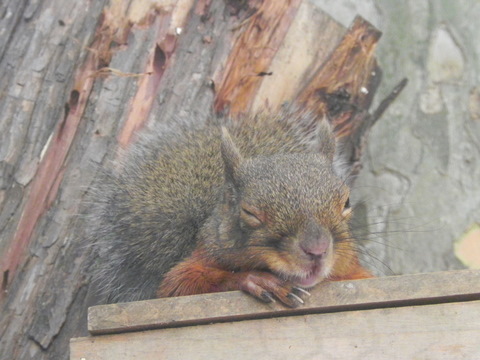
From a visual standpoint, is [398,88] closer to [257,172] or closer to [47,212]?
[257,172]

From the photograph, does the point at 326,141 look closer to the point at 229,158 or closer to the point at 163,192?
the point at 229,158

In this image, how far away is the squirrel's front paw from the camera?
1.57m

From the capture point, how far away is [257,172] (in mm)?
1877

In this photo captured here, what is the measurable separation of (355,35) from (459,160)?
50.0 inches

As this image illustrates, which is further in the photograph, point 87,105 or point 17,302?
point 87,105

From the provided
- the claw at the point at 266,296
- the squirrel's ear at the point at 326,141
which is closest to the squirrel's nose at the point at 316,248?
the claw at the point at 266,296

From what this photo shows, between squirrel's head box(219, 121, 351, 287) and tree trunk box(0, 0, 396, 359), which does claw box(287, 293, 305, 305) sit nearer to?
squirrel's head box(219, 121, 351, 287)

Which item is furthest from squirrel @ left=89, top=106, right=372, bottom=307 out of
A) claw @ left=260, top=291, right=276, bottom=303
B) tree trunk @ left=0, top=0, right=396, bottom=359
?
tree trunk @ left=0, top=0, right=396, bottom=359

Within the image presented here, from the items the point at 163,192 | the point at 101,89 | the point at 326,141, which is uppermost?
the point at 326,141

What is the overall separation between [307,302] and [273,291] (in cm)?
7

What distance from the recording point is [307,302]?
62.2 inches

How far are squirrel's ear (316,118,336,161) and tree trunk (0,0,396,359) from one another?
448 millimetres

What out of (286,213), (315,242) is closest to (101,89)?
(286,213)

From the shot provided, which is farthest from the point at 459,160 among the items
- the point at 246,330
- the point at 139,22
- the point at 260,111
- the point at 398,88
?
the point at 246,330
